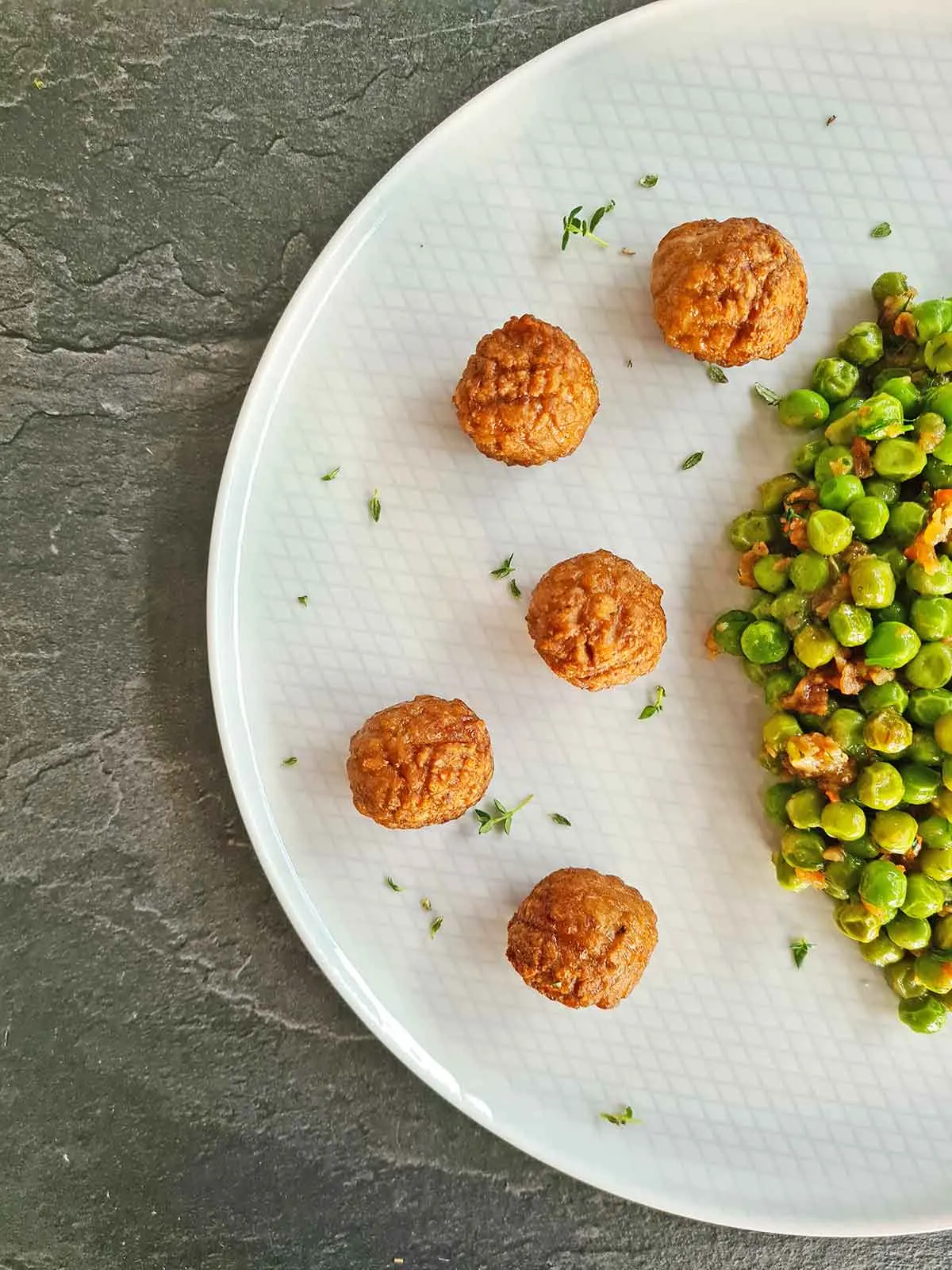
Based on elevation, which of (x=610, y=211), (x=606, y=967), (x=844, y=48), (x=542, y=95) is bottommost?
(x=606, y=967)

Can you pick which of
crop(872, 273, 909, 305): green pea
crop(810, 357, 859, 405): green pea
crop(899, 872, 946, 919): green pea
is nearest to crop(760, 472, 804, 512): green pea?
crop(810, 357, 859, 405): green pea

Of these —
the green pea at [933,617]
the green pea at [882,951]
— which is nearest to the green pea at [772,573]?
the green pea at [933,617]

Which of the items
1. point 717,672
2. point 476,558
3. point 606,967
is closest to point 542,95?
point 476,558

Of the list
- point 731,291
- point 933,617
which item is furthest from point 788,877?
point 731,291

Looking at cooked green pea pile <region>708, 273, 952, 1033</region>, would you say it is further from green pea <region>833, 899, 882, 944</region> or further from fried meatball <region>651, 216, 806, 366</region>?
fried meatball <region>651, 216, 806, 366</region>

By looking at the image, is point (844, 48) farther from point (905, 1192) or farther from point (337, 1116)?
point (337, 1116)

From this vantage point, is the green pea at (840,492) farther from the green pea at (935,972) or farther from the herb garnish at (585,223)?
the green pea at (935,972)

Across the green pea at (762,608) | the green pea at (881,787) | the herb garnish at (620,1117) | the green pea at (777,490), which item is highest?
the green pea at (777,490)
